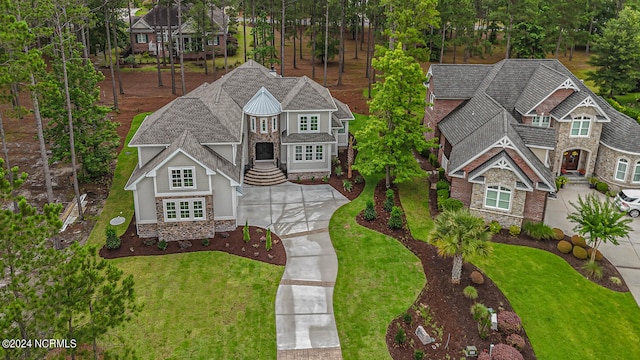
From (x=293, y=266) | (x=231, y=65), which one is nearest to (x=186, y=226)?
(x=293, y=266)

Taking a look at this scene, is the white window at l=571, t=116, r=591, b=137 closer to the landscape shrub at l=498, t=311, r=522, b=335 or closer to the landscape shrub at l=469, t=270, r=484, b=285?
the landscape shrub at l=469, t=270, r=484, b=285

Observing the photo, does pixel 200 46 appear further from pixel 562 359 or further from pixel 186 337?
pixel 562 359

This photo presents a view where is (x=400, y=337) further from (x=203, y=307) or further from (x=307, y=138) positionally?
(x=307, y=138)

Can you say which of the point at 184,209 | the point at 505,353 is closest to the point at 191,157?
the point at 184,209


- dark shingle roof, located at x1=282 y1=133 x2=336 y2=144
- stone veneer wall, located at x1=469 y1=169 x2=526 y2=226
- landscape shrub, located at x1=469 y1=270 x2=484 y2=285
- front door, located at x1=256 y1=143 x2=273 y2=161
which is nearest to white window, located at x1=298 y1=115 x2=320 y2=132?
dark shingle roof, located at x1=282 y1=133 x2=336 y2=144

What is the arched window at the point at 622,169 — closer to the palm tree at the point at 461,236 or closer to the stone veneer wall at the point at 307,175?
the palm tree at the point at 461,236
